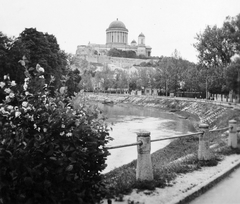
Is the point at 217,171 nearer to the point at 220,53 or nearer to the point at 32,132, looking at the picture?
the point at 32,132

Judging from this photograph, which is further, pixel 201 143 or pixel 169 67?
pixel 169 67

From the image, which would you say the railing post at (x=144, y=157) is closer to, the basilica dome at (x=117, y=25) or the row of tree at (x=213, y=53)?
the row of tree at (x=213, y=53)

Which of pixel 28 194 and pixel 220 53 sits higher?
pixel 220 53

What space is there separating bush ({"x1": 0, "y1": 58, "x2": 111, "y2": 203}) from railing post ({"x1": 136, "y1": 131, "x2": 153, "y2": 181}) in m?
1.87

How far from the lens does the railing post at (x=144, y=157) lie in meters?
7.48

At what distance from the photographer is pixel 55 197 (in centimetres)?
504

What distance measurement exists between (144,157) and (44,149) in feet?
9.85

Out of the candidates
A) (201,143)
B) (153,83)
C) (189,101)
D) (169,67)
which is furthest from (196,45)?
(201,143)

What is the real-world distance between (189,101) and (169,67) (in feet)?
59.7

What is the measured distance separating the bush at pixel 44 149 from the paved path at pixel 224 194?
2.54 m

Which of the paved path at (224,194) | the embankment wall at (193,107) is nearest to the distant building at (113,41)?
the embankment wall at (193,107)

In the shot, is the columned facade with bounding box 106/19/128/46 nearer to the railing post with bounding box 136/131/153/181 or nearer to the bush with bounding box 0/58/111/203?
the railing post with bounding box 136/131/153/181

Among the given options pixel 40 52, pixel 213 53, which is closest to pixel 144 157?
pixel 40 52

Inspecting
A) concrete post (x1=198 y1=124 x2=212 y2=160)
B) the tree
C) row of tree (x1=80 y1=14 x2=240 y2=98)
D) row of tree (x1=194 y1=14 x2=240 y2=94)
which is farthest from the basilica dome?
concrete post (x1=198 y1=124 x2=212 y2=160)
